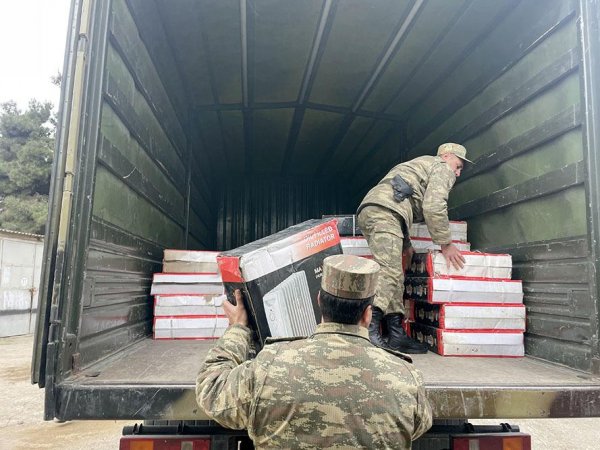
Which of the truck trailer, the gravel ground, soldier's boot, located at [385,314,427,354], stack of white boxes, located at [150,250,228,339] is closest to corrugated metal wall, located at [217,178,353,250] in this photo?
the truck trailer

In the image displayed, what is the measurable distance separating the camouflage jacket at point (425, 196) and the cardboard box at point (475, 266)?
0.46 feet

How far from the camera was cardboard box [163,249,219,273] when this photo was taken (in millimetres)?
2715

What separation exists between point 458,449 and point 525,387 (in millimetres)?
358

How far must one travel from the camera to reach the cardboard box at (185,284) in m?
2.56

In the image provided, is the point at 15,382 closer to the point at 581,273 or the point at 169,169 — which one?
the point at 169,169

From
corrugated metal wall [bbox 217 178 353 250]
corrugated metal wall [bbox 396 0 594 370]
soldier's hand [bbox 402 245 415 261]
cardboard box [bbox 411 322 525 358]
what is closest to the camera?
corrugated metal wall [bbox 396 0 594 370]

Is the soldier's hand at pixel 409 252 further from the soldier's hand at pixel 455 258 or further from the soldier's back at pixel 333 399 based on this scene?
the soldier's back at pixel 333 399

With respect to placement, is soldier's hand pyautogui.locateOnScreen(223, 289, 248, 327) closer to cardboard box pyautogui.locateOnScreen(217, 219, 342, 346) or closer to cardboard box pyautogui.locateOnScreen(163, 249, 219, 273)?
cardboard box pyautogui.locateOnScreen(217, 219, 342, 346)

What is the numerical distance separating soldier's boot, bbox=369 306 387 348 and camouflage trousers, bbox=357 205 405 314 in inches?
1.1

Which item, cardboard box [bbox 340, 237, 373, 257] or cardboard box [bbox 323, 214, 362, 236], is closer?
cardboard box [bbox 340, 237, 373, 257]

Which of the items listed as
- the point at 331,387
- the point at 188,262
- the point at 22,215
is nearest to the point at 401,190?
the point at 188,262

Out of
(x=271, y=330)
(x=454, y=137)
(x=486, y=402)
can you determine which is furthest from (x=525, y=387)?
(x=454, y=137)

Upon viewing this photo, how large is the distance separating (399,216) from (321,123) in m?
2.14

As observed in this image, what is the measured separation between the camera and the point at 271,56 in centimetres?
331
